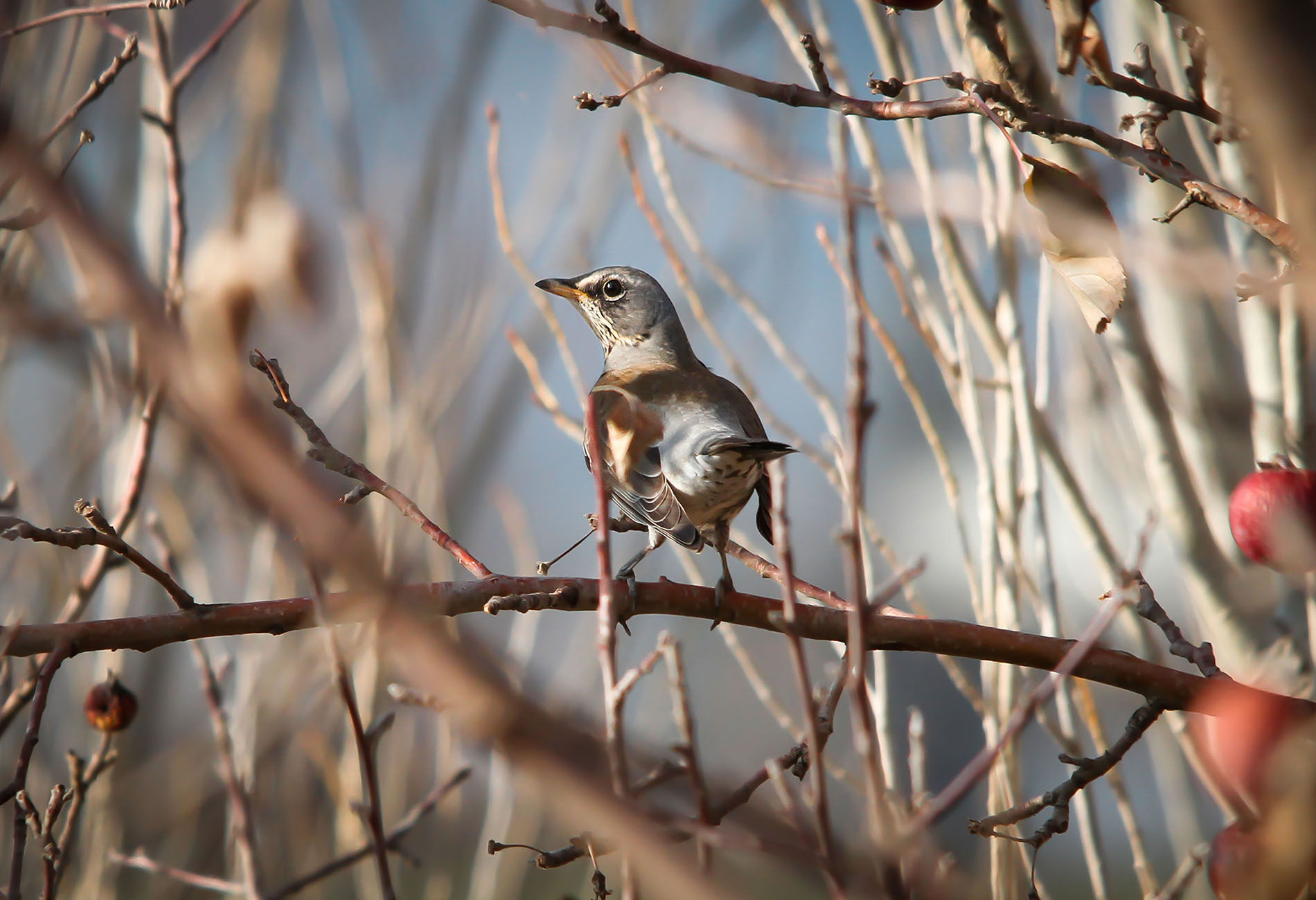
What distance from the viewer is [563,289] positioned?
3793mm

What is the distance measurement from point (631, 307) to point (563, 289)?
263 millimetres

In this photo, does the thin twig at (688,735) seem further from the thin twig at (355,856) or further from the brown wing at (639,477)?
the brown wing at (639,477)

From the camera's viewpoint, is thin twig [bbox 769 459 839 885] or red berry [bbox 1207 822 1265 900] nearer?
thin twig [bbox 769 459 839 885]

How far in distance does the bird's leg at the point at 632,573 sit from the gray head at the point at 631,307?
99 cm

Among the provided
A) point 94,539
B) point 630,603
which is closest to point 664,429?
point 630,603

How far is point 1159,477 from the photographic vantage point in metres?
2.10

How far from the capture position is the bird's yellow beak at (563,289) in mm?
3748

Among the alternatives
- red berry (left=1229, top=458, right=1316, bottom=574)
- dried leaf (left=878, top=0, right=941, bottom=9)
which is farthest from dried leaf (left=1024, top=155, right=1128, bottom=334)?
red berry (left=1229, top=458, right=1316, bottom=574)

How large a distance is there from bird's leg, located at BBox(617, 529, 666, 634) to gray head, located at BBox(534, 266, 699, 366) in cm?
99

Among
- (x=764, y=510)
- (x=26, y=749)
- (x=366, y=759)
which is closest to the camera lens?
(x=366, y=759)

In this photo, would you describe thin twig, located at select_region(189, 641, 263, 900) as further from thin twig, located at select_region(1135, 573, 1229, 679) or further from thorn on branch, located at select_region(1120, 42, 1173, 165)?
thorn on branch, located at select_region(1120, 42, 1173, 165)

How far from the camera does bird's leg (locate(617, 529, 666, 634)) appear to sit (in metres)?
1.82

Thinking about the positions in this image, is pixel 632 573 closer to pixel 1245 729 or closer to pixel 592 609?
pixel 592 609

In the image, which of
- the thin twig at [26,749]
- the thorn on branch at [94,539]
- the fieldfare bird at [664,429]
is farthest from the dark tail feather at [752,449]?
the thin twig at [26,749]
